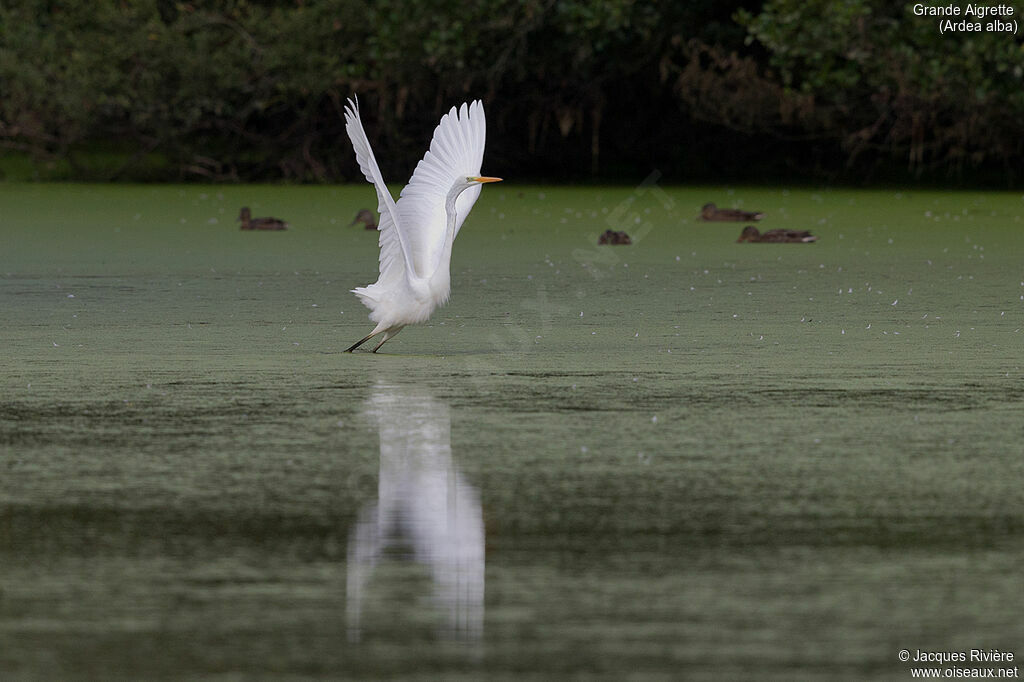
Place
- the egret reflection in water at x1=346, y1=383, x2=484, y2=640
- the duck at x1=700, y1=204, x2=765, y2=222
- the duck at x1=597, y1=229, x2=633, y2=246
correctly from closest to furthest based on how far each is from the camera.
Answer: the egret reflection in water at x1=346, y1=383, x2=484, y2=640, the duck at x1=597, y1=229, x2=633, y2=246, the duck at x1=700, y1=204, x2=765, y2=222

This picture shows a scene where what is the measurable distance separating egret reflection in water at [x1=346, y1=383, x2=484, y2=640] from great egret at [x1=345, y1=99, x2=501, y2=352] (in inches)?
54.5

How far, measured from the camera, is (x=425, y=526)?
4.14 meters

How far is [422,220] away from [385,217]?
0.43 m

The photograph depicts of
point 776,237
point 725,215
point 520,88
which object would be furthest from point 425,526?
point 520,88

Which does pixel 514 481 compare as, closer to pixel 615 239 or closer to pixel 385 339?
pixel 385 339

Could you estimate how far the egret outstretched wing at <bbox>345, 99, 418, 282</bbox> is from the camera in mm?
6797

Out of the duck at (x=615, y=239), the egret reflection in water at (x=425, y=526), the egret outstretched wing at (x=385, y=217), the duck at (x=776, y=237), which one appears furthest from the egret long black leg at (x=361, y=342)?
the duck at (x=776, y=237)

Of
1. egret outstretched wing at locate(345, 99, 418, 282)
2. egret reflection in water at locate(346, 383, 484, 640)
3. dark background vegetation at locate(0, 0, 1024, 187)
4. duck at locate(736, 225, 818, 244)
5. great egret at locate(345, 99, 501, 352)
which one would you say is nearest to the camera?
egret reflection in water at locate(346, 383, 484, 640)

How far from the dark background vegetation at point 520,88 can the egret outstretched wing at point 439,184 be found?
1040 cm

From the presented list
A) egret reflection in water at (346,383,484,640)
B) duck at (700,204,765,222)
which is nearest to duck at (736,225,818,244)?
duck at (700,204,765,222)

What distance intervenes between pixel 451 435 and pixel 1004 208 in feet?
41.4

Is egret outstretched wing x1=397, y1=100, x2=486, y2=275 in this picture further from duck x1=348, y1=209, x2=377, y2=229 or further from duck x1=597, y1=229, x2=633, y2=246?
duck x1=348, y1=209, x2=377, y2=229

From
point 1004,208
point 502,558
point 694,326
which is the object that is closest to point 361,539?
point 502,558

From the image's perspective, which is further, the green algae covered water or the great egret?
the great egret
